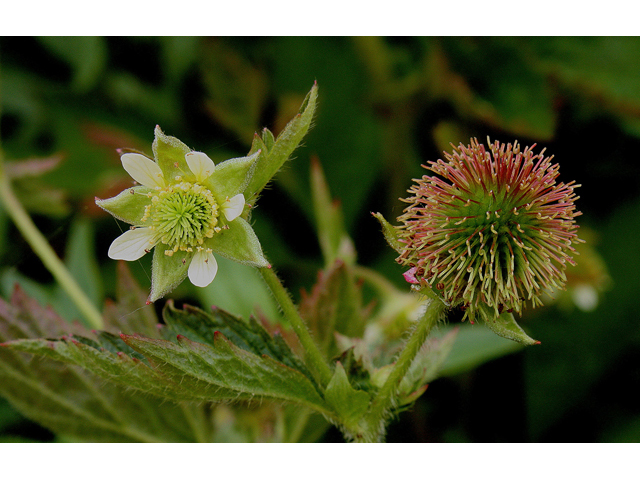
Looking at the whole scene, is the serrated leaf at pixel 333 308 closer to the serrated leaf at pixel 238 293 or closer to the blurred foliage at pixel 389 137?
the serrated leaf at pixel 238 293

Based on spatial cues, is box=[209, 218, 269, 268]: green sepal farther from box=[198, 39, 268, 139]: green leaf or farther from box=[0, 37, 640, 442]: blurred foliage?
box=[198, 39, 268, 139]: green leaf

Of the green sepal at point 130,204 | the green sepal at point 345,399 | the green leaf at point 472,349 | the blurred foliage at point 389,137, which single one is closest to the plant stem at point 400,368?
the green sepal at point 345,399

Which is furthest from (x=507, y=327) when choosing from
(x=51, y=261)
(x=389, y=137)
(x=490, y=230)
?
(x=389, y=137)

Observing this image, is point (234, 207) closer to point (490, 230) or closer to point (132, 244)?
point (132, 244)

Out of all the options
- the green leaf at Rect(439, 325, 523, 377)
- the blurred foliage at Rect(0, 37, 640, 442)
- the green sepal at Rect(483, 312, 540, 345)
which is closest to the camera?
the green sepal at Rect(483, 312, 540, 345)

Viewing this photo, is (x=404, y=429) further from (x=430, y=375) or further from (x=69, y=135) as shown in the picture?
(x=69, y=135)

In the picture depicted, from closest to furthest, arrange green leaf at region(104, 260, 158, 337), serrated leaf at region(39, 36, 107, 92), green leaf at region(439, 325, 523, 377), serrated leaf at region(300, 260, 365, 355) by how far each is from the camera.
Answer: green leaf at region(104, 260, 158, 337), serrated leaf at region(300, 260, 365, 355), green leaf at region(439, 325, 523, 377), serrated leaf at region(39, 36, 107, 92)

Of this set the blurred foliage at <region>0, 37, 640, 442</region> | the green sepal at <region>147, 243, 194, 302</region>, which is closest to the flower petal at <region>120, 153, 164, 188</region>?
the green sepal at <region>147, 243, 194, 302</region>
